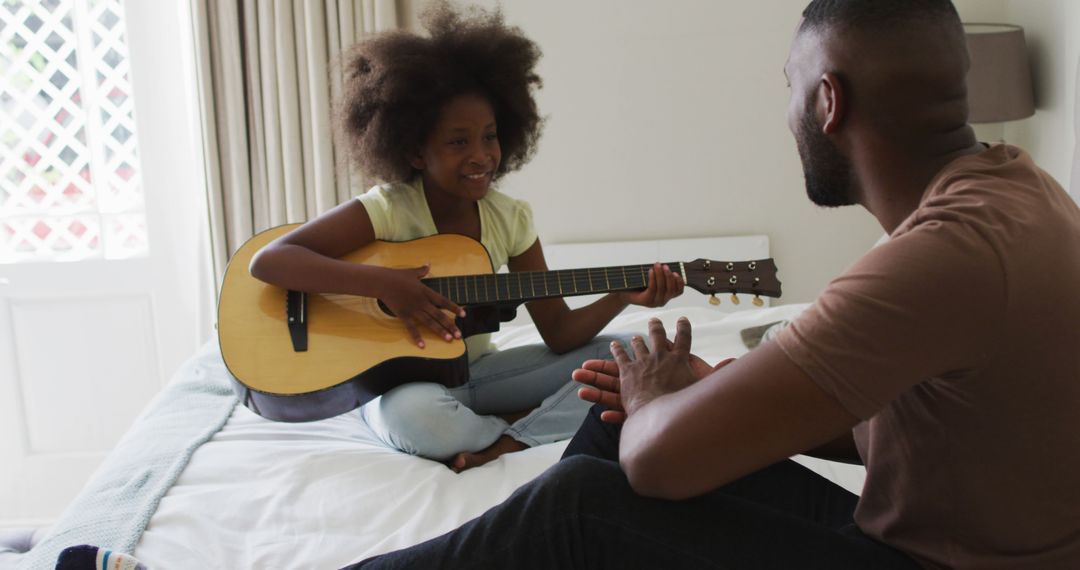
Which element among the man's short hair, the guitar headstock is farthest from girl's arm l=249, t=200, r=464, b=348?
the man's short hair

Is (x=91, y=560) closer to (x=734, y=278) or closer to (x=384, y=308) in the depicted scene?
(x=384, y=308)

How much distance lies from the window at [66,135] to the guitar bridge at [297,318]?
1.56 m

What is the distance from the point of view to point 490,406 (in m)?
2.01

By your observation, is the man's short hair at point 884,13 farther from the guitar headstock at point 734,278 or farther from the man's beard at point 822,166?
the guitar headstock at point 734,278

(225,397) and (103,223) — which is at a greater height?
(103,223)

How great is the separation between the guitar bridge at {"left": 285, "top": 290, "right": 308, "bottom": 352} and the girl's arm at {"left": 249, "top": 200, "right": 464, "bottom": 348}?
36 mm

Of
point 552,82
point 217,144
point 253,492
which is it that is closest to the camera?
point 253,492

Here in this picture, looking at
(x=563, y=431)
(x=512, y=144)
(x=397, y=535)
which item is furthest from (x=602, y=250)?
(x=397, y=535)

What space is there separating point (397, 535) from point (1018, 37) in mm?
2240

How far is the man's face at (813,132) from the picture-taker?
1077mm

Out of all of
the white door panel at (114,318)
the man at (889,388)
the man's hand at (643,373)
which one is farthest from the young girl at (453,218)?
the white door panel at (114,318)

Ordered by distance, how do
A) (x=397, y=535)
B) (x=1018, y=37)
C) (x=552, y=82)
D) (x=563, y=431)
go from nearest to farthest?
(x=397, y=535)
(x=563, y=431)
(x=1018, y=37)
(x=552, y=82)

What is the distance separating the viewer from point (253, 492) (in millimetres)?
1544

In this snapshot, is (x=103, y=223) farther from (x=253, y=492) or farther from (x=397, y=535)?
(x=397, y=535)
